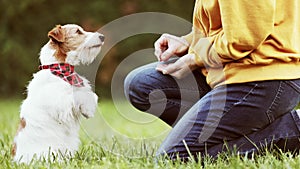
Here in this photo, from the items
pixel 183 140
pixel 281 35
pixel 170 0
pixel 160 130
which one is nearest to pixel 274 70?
pixel 281 35

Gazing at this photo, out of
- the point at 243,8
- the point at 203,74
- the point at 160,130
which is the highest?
the point at 243,8

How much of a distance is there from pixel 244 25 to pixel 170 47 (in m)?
0.61

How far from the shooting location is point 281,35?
7.40ft

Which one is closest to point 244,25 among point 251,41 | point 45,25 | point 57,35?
point 251,41

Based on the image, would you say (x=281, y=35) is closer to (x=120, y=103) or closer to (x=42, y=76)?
(x=42, y=76)

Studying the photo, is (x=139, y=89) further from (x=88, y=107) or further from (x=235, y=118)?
(x=235, y=118)

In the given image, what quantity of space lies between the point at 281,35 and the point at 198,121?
0.46 m

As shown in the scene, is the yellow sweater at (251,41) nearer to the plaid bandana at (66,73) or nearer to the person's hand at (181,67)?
the person's hand at (181,67)

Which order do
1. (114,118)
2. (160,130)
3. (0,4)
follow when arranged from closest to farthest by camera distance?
(160,130), (114,118), (0,4)

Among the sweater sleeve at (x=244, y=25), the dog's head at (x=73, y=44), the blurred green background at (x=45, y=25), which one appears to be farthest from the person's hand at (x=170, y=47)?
the blurred green background at (x=45, y=25)

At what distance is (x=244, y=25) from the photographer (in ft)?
7.16

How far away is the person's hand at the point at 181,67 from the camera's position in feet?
8.28

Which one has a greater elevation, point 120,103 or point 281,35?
point 281,35

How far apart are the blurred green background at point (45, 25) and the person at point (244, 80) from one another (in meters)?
4.76
